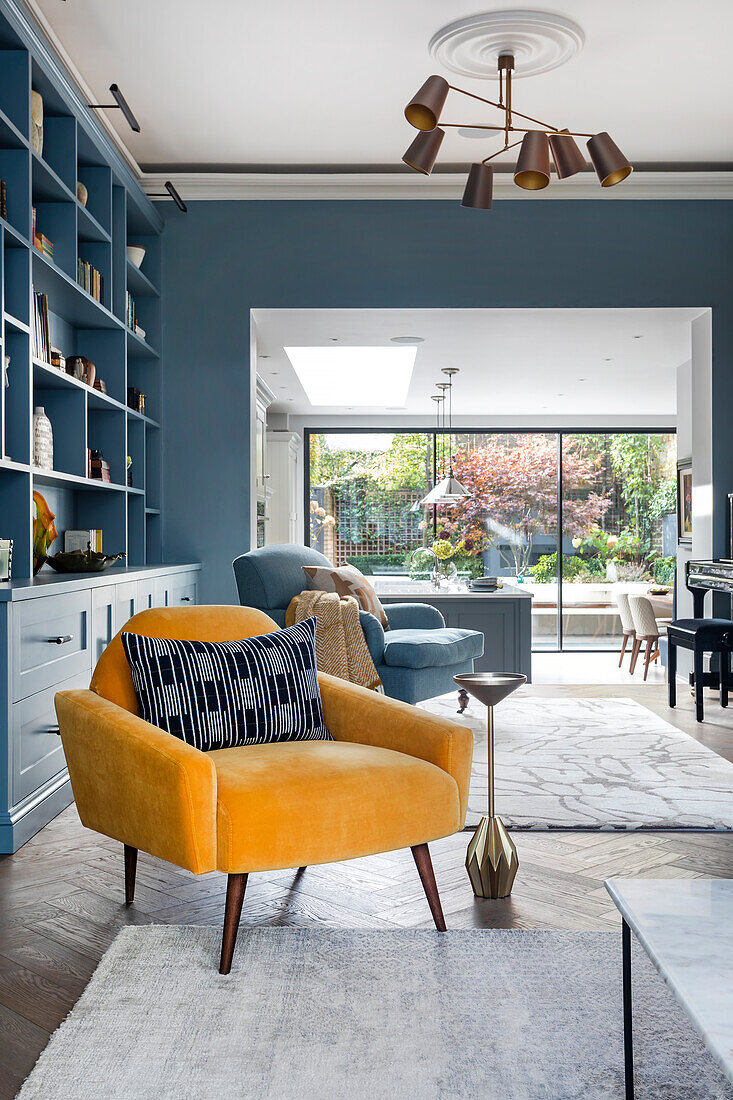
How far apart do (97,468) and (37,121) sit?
1.60m

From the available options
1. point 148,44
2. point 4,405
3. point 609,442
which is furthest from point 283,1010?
point 609,442

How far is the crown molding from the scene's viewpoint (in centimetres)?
533

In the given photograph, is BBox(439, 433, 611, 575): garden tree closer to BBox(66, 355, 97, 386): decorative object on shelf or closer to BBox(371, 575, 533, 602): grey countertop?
BBox(371, 575, 533, 602): grey countertop

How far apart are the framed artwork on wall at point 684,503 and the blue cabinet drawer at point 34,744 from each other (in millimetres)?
4740

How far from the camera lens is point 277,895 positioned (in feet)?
8.26

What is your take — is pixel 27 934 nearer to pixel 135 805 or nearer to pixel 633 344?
pixel 135 805

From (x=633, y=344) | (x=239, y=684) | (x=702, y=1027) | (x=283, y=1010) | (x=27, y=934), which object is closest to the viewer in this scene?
(x=702, y=1027)

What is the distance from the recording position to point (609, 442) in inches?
400

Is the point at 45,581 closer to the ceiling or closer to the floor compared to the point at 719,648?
closer to the ceiling

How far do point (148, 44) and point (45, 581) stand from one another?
95.4 inches

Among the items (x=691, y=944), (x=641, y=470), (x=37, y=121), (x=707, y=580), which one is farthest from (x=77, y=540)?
(x=641, y=470)

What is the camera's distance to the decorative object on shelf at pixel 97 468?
14.9 feet

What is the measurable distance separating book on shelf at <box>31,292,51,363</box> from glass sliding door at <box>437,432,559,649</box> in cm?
682

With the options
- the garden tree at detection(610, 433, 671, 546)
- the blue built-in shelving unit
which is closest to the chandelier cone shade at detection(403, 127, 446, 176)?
the blue built-in shelving unit
